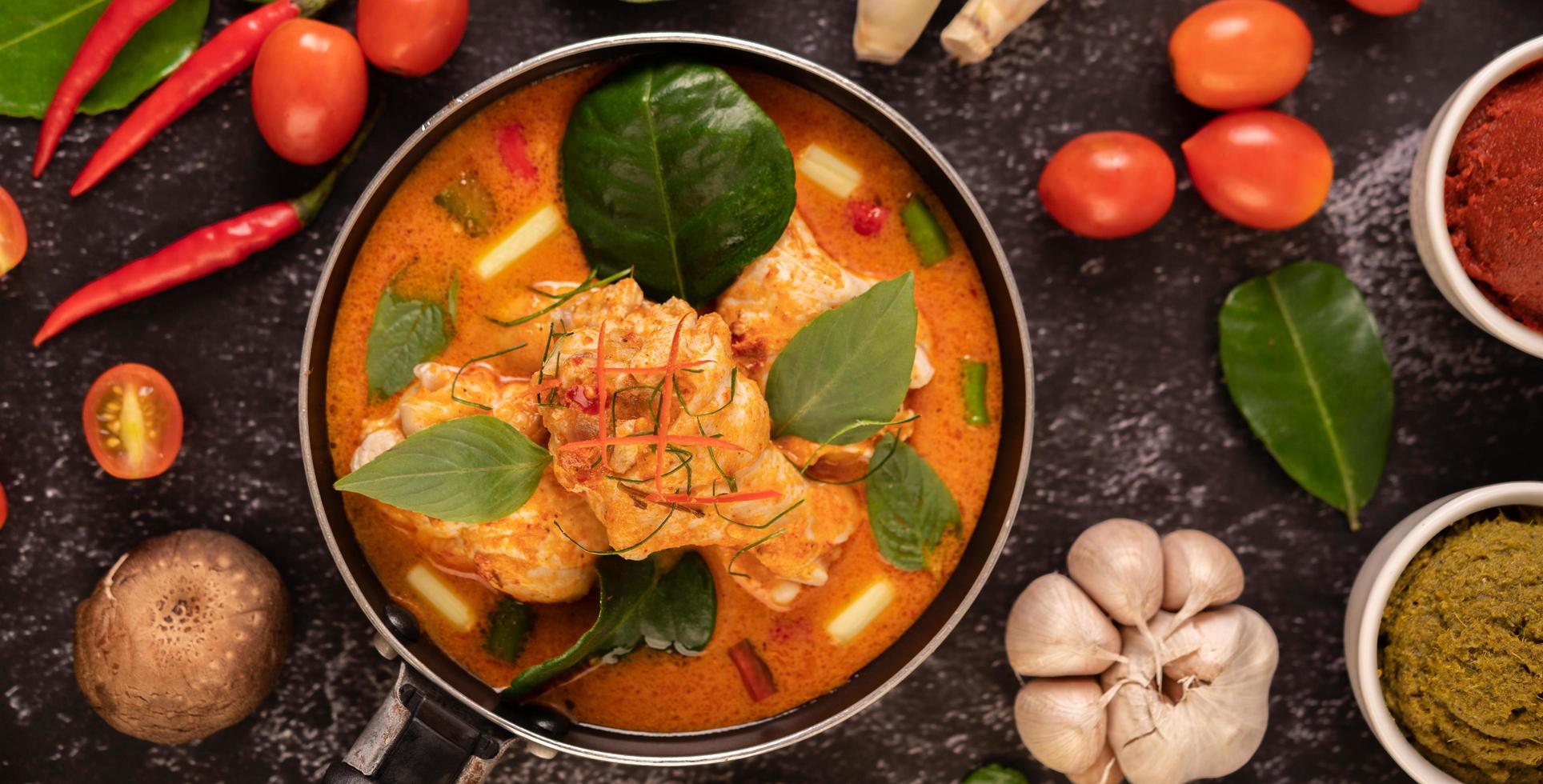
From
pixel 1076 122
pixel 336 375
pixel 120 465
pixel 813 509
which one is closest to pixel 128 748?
pixel 120 465

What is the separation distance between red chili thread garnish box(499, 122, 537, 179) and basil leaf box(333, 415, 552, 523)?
68 cm

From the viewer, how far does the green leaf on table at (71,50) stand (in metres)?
2.62

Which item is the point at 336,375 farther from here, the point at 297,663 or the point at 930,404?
the point at 930,404

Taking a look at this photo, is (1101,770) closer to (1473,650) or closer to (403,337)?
(1473,650)

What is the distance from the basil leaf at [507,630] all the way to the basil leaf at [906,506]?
2.77 feet

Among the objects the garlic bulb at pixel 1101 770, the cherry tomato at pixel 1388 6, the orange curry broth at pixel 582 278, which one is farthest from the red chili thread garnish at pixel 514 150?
the cherry tomato at pixel 1388 6

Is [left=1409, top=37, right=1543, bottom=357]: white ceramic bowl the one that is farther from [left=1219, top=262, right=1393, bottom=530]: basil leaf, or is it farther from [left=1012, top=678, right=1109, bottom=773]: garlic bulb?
[left=1012, top=678, right=1109, bottom=773]: garlic bulb

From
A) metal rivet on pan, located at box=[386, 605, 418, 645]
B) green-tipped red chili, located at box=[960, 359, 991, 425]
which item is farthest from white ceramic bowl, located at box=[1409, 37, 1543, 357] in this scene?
metal rivet on pan, located at box=[386, 605, 418, 645]

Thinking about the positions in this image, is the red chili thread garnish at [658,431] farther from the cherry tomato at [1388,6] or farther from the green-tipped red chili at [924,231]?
the cherry tomato at [1388,6]

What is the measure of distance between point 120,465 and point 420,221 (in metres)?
0.96

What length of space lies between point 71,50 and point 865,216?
6.59 feet

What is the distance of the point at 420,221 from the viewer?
2465mm

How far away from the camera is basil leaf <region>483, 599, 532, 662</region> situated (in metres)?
2.50

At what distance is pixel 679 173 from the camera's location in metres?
2.35
